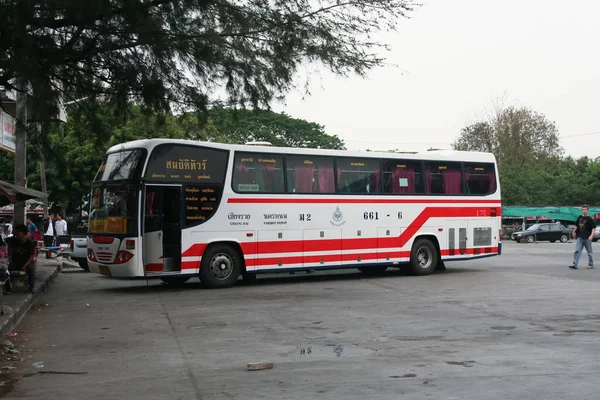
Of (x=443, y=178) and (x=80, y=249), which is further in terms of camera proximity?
(x=80, y=249)

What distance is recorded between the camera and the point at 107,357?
905 centimetres

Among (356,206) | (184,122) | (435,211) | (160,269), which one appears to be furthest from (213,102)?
(435,211)

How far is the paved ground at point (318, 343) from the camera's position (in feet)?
23.2

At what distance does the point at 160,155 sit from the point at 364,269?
28.1 ft

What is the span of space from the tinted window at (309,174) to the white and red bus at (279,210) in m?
0.03

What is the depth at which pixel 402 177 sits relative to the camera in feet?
68.4

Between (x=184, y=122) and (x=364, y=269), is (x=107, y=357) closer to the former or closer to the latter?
(x=184, y=122)

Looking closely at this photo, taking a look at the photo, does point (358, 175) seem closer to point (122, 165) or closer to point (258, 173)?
point (258, 173)

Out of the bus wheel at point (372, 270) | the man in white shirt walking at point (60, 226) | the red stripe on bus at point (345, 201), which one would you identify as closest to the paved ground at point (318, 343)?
the red stripe on bus at point (345, 201)

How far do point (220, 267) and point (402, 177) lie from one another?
6128mm

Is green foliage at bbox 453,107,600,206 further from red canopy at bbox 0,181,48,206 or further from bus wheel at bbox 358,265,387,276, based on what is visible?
red canopy at bbox 0,181,48,206

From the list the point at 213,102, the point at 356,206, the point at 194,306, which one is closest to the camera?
the point at 213,102

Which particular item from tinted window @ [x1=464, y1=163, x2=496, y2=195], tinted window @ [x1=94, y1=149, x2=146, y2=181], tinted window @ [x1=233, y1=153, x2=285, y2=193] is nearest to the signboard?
tinted window @ [x1=94, y1=149, x2=146, y2=181]

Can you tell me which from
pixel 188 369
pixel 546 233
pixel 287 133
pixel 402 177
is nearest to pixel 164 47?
pixel 188 369
